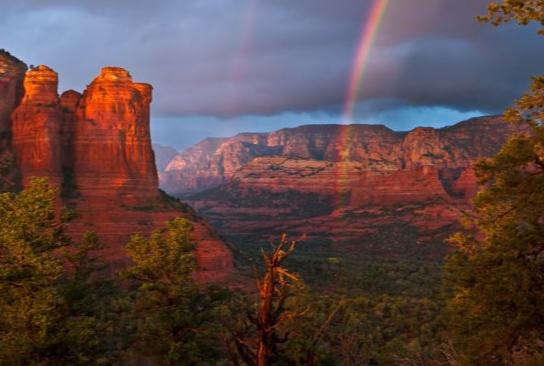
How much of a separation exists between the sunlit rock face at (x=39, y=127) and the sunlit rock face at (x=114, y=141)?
3.10m

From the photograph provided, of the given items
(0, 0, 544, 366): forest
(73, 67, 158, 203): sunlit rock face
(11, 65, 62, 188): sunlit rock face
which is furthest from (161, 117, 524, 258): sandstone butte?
(0, 0, 544, 366): forest

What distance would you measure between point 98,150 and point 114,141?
2.49 m

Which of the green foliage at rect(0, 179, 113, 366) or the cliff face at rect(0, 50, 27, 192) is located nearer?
the green foliage at rect(0, 179, 113, 366)

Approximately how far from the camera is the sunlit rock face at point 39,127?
6000cm

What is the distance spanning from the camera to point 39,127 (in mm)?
61156

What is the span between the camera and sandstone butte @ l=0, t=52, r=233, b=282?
189 feet

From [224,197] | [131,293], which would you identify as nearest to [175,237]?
[131,293]

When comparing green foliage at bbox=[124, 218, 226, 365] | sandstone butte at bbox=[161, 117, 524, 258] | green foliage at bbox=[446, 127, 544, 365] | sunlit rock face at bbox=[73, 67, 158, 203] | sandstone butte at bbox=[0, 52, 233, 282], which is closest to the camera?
green foliage at bbox=[446, 127, 544, 365]

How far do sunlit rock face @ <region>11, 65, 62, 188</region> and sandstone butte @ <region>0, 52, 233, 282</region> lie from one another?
0.39 ft

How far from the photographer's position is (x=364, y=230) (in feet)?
406

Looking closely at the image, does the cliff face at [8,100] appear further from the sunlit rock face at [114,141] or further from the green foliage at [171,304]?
the green foliage at [171,304]

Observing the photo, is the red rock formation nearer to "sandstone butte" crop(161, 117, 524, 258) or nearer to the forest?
the forest

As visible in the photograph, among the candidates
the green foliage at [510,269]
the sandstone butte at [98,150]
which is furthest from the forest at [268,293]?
the sandstone butte at [98,150]

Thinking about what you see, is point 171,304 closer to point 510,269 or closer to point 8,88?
point 510,269
